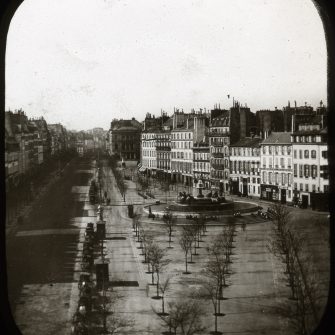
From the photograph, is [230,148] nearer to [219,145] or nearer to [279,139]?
[219,145]


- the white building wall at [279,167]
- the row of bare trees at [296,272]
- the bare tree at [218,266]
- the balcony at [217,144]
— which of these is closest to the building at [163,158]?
the balcony at [217,144]

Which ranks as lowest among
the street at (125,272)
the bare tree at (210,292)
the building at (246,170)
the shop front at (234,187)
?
the bare tree at (210,292)

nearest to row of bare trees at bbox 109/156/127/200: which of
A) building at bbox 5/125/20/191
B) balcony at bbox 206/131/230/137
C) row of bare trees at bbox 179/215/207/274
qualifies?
row of bare trees at bbox 179/215/207/274

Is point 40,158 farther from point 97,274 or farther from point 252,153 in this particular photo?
point 252,153

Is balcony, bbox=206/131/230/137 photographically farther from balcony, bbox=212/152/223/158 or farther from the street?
the street

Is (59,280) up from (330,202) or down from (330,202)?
down

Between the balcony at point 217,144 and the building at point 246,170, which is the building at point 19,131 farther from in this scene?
the balcony at point 217,144

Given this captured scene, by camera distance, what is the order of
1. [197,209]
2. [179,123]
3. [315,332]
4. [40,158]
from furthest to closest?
[179,123]
[197,209]
[40,158]
[315,332]

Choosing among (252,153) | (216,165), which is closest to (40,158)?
(252,153)
